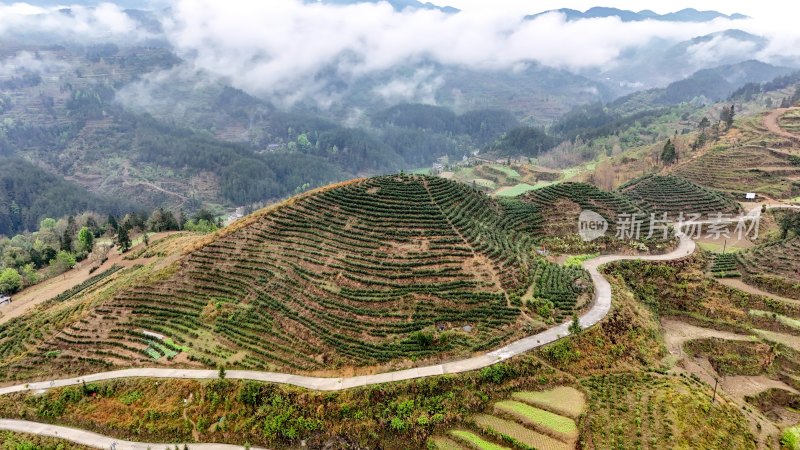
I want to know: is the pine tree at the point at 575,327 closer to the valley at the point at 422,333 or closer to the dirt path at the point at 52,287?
the valley at the point at 422,333

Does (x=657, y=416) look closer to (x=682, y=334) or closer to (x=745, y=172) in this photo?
(x=682, y=334)

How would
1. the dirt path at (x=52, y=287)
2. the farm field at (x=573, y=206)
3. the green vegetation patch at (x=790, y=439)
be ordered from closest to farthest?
the green vegetation patch at (x=790, y=439) → the dirt path at (x=52, y=287) → the farm field at (x=573, y=206)

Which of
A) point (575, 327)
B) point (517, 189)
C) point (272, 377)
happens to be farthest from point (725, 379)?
point (517, 189)

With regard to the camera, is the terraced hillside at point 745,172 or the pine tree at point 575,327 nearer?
the pine tree at point 575,327

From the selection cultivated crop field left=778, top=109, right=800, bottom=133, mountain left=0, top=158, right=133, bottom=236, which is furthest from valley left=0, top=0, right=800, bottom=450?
mountain left=0, top=158, right=133, bottom=236

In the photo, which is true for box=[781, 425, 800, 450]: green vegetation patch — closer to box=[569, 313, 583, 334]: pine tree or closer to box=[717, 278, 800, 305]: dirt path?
box=[569, 313, 583, 334]: pine tree

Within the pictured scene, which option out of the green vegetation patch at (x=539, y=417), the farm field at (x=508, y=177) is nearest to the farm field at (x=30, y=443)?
the green vegetation patch at (x=539, y=417)

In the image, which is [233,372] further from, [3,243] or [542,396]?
[3,243]
